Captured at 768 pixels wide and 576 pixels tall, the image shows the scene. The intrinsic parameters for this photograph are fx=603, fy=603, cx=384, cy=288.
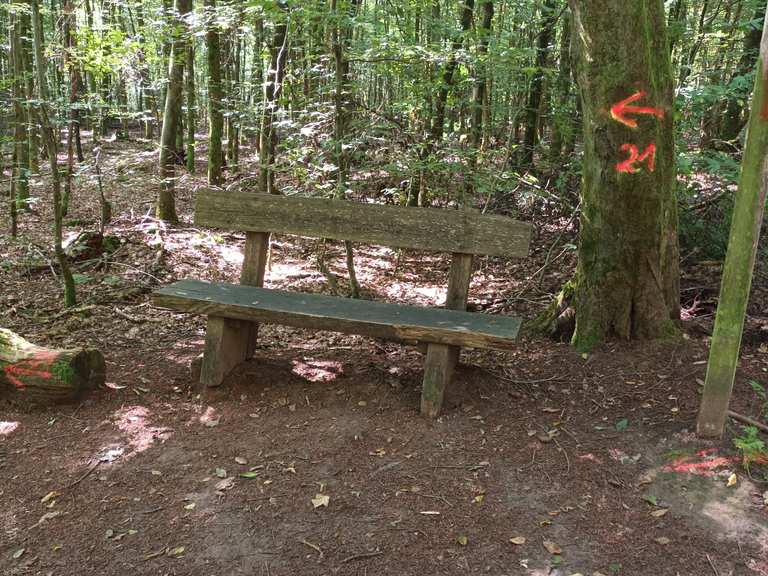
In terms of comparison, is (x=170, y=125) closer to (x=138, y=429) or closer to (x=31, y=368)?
(x=31, y=368)

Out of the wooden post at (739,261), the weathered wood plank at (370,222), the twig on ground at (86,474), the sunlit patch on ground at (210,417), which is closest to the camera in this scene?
the wooden post at (739,261)

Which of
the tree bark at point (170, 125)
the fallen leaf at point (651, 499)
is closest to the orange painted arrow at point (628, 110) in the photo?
the fallen leaf at point (651, 499)

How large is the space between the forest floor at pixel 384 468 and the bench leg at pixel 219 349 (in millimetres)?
112

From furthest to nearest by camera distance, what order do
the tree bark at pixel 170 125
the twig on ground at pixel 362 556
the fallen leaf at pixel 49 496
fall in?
the tree bark at pixel 170 125, the fallen leaf at pixel 49 496, the twig on ground at pixel 362 556

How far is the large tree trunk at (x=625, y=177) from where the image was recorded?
3801 mm

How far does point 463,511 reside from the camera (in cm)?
273

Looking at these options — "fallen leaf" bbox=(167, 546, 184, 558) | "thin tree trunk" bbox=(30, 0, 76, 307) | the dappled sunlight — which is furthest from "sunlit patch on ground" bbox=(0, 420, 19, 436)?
"thin tree trunk" bbox=(30, 0, 76, 307)

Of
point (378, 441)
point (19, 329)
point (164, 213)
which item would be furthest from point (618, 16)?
point (164, 213)

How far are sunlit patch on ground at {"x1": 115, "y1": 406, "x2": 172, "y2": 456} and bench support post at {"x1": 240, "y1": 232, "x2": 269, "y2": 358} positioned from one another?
0.83 m

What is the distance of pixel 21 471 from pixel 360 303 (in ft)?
6.80

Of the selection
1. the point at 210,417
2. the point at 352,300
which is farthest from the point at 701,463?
the point at 210,417

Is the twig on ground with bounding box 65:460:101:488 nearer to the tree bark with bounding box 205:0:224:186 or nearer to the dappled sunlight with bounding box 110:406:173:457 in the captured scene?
the dappled sunlight with bounding box 110:406:173:457

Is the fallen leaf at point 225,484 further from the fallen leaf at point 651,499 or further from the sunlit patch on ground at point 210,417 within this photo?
the fallen leaf at point 651,499

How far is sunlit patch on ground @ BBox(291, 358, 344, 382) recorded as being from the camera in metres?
4.00
